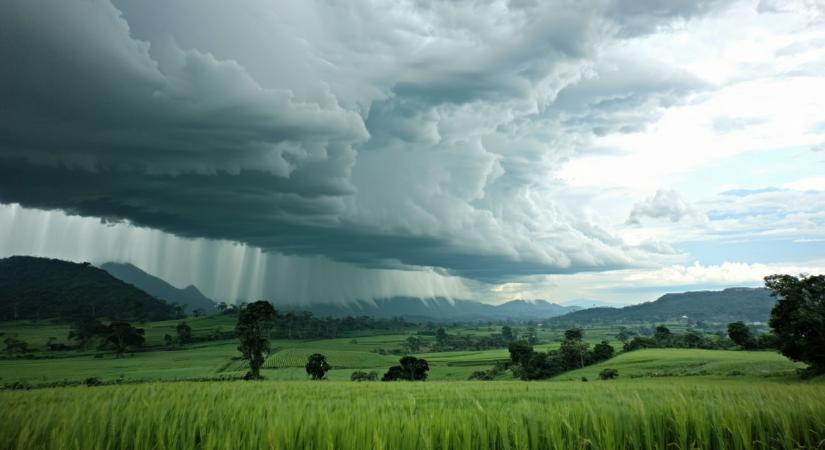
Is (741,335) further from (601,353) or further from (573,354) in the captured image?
(573,354)

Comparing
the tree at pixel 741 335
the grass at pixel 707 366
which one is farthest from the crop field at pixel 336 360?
the tree at pixel 741 335

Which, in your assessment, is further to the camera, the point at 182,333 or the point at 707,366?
the point at 182,333

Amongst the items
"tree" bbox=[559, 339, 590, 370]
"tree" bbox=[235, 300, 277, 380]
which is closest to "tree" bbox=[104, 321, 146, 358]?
"tree" bbox=[235, 300, 277, 380]

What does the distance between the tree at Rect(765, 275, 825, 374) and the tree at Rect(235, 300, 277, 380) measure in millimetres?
80882

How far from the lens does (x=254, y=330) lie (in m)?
89.9

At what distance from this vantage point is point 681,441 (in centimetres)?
478

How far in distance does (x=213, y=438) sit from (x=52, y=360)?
199887 millimetres

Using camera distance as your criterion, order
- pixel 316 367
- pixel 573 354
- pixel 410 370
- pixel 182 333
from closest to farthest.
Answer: pixel 410 370
pixel 316 367
pixel 573 354
pixel 182 333

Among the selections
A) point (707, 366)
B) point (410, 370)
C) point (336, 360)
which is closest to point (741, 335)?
point (707, 366)

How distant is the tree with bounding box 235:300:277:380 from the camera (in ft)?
290

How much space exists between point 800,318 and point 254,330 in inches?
3347

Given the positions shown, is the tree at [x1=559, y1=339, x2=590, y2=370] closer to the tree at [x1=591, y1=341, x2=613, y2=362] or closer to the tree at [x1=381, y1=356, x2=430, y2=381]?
the tree at [x1=591, y1=341, x2=613, y2=362]

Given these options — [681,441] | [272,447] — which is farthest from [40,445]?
[681,441]

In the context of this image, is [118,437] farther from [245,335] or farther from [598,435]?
[245,335]
